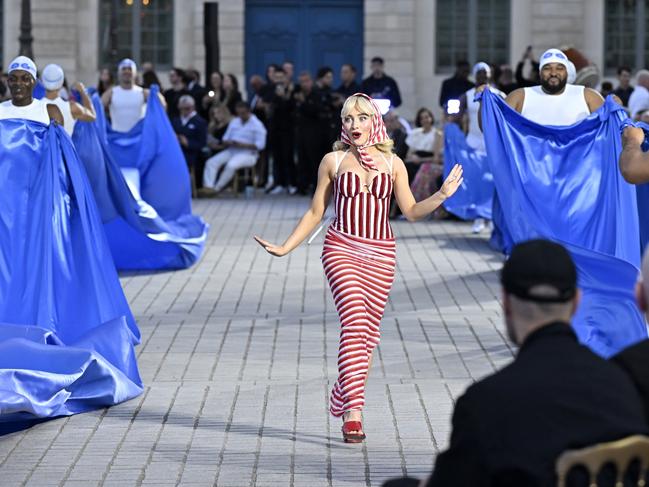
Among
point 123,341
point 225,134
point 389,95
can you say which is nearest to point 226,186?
point 225,134

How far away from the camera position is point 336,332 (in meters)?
10.9

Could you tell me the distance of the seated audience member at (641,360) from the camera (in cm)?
370

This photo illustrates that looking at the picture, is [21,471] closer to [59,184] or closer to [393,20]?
[59,184]

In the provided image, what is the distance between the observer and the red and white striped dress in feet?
24.7

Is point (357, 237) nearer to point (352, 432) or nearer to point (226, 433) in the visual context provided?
point (352, 432)

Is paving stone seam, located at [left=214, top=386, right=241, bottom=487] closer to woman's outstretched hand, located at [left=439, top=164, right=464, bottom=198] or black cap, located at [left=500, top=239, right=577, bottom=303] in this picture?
woman's outstretched hand, located at [left=439, top=164, right=464, bottom=198]

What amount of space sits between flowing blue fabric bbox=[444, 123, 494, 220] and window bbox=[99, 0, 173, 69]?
14.8 metres

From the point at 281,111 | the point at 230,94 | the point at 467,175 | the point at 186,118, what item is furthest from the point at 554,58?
the point at 230,94

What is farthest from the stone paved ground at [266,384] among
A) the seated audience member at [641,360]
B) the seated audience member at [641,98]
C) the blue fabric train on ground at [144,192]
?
the seated audience member at [641,98]

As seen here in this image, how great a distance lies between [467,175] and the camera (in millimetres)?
18984

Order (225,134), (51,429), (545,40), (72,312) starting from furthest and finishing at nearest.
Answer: (545,40)
(225,134)
(72,312)
(51,429)

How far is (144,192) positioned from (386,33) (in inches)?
699

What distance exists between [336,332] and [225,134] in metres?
13.4

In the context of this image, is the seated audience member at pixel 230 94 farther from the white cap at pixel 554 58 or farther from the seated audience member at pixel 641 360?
the seated audience member at pixel 641 360
